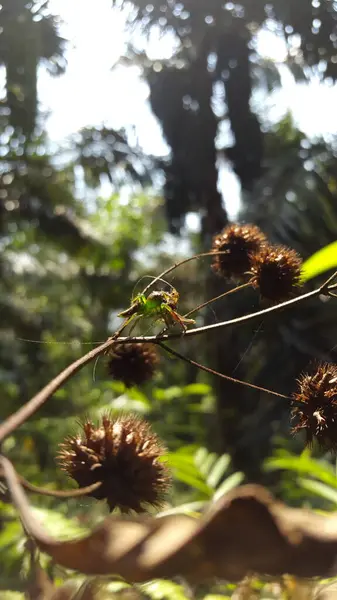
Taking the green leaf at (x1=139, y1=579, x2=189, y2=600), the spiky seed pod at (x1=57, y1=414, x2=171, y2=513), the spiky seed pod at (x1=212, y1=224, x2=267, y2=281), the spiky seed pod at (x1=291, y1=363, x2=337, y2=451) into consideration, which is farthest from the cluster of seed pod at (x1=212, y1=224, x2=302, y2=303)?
the green leaf at (x1=139, y1=579, x2=189, y2=600)

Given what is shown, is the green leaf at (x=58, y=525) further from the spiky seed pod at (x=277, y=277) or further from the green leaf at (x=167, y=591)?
the spiky seed pod at (x=277, y=277)

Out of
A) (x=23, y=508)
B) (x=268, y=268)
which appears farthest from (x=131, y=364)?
(x=23, y=508)

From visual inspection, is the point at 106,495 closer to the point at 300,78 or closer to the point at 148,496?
the point at 148,496

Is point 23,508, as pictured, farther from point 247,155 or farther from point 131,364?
point 247,155

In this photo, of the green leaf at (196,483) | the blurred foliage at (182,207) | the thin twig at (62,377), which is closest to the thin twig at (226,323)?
the thin twig at (62,377)

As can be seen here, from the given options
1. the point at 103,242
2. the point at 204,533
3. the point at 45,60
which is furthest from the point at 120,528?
the point at 103,242
